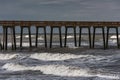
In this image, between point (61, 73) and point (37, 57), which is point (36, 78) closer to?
point (61, 73)

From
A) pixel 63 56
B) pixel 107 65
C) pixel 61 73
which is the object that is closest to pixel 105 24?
pixel 63 56

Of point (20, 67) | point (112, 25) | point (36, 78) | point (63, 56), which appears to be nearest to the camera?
point (36, 78)

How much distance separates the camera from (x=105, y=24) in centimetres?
5678

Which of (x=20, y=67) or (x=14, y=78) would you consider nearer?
(x=14, y=78)

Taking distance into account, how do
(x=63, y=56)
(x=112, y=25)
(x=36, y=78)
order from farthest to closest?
(x=112, y=25) < (x=63, y=56) < (x=36, y=78)

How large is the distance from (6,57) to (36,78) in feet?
62.6

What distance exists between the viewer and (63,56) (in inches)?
1790

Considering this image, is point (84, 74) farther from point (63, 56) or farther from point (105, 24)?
point (105, 24)

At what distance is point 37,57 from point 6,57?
317cm

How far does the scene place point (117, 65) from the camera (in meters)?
35.2

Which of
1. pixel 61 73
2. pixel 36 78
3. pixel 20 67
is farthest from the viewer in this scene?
pixel 20 67

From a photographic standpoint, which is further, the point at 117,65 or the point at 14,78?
the point at 117,65

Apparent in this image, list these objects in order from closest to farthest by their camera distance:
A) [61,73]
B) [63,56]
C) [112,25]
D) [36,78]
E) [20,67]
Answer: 1. [36,78]
2. [61,73]
3. [20,67]
4. [63,56]
5. [112,25]

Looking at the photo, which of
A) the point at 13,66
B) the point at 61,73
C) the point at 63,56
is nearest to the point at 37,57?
the point at 63,56
